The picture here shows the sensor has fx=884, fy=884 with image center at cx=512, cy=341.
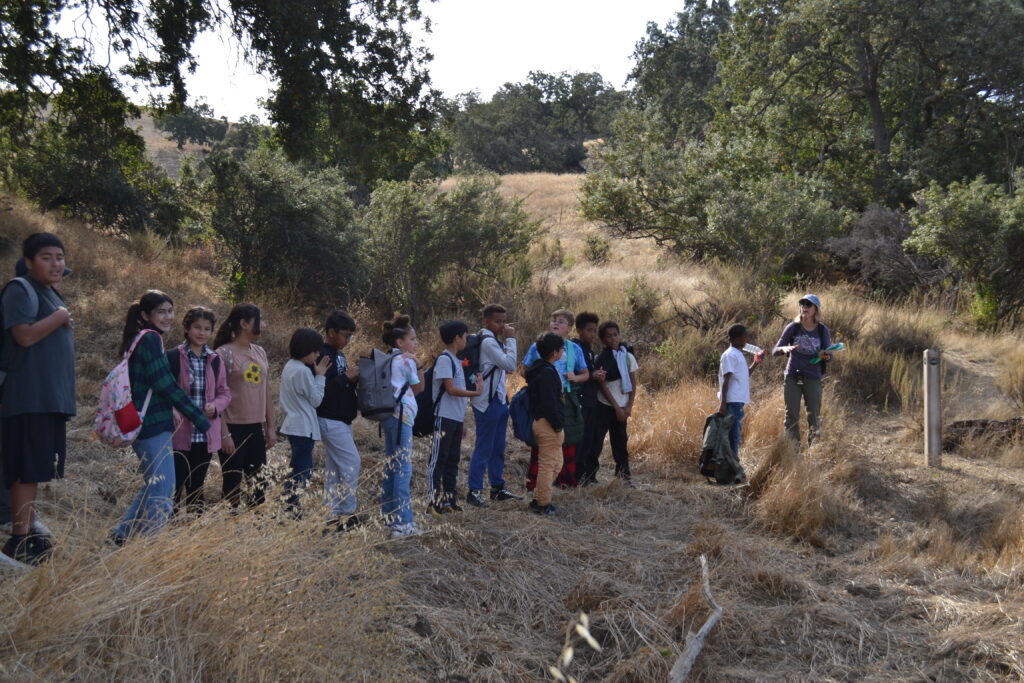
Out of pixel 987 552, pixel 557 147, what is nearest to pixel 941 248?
pixel 987 552

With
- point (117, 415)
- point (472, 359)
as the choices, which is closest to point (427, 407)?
A: point (472, 359)

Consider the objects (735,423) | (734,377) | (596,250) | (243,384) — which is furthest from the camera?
(596,250)

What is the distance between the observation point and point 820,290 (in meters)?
16.2

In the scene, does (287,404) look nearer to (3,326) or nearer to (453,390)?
(453,390)

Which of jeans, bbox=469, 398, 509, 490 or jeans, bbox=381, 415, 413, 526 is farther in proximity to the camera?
jeans, bbox=469, 398, 509, 490

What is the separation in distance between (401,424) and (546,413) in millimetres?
1310

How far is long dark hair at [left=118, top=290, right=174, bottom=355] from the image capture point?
4.75 meters

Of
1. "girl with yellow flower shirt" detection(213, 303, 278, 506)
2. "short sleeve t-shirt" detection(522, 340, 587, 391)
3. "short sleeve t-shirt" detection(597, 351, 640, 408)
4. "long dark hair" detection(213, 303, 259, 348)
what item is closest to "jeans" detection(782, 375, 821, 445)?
"short sleeve t-shirt" detection(597, 351, 640, 408)

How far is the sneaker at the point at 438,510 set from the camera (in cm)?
613

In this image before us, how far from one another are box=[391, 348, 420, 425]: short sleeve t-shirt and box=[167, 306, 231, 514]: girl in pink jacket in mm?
1092

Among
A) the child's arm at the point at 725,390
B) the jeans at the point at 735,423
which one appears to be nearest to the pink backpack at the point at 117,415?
the child's arm at the point at 725,390

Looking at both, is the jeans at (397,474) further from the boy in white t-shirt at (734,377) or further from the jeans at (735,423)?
the jeans at (735,423)

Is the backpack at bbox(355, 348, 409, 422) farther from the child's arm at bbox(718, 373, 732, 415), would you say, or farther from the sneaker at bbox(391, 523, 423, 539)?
the child's arm at bbox(718, 373, 732, 415)

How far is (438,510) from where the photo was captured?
6.38m
